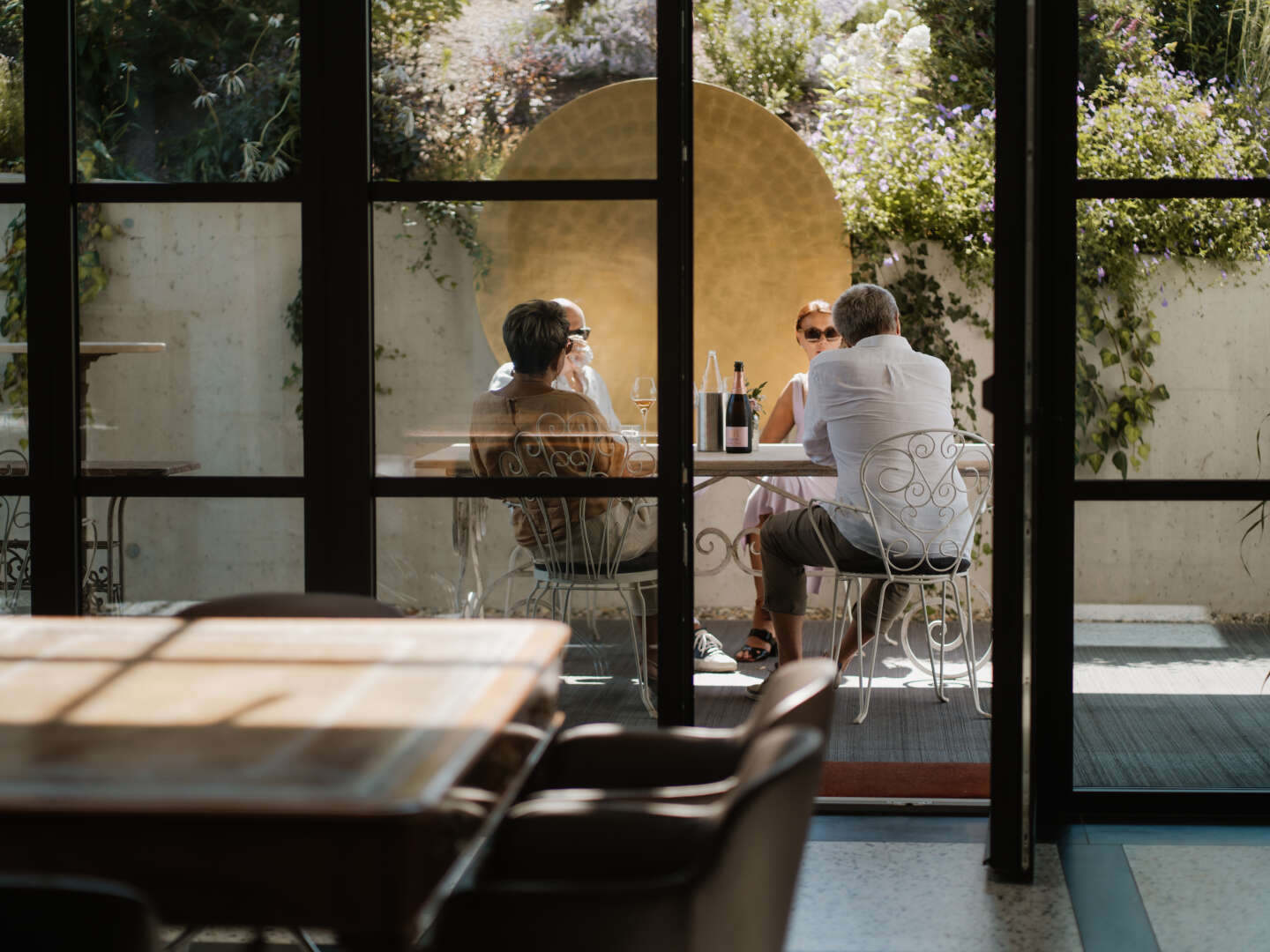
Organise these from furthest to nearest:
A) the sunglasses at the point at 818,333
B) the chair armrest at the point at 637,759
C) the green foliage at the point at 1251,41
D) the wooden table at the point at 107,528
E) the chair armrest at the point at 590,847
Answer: the sunglasses at the point at 818,333 → the wooden table at the point at 107,528 → the green foliage at the point at 1251,41 → the chair armrest at the point at 637,759 → the chair armrest at the point at 590,847

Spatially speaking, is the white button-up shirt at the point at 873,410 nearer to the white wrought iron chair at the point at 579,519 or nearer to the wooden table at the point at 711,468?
the wooden table at the point at 711,468

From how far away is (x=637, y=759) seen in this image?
1944mm

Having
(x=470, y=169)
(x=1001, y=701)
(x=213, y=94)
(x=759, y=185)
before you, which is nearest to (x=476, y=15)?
(x=470, y=169)

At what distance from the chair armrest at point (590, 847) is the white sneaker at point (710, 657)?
3495 millimetres

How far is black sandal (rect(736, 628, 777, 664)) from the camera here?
542cm

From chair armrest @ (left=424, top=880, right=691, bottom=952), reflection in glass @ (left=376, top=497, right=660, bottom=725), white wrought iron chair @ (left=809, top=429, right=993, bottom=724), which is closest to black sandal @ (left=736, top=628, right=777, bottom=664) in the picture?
white wrought iron chair @ (left=809, top=429, right=993, bottom=724)

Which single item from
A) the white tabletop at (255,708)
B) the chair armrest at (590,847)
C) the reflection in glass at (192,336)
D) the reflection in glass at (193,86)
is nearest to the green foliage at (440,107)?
the reflection in glass at (193,86)

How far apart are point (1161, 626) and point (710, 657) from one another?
7.29ft

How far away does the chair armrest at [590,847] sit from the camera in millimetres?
1706

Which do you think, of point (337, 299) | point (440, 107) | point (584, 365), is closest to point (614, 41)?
point (440, 107)

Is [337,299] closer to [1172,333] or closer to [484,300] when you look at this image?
[484,300]

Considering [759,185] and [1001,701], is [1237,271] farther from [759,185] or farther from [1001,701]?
[759,185]

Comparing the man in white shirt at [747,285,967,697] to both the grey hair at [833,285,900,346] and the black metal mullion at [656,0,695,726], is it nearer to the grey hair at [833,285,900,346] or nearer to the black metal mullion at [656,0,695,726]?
the grey hair at [833,285,900,346]

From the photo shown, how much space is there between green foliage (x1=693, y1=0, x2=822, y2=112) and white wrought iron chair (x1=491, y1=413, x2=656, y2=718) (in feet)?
14.9
